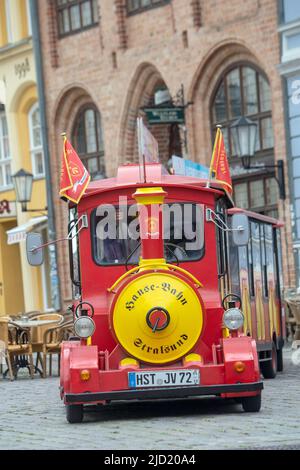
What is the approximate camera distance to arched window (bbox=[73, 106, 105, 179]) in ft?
115

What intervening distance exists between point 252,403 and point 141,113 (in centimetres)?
2019

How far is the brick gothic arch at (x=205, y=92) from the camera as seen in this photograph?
1189 inches

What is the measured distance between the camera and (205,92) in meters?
31.0

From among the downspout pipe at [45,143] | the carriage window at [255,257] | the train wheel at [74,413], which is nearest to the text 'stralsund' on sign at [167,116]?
the downspout pipe at [45,143]

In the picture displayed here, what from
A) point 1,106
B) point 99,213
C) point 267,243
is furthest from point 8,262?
point 99,213

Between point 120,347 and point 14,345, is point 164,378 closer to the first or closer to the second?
point 120,347

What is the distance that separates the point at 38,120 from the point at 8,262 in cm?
457

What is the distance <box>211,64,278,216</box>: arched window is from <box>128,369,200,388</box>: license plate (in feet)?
52.6

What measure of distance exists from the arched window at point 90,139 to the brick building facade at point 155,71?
0.11 ft

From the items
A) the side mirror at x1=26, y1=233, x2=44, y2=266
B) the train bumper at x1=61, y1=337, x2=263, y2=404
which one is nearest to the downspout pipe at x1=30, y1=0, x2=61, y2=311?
the side mirror at x1=26, y1=233, x2=44, y2=266

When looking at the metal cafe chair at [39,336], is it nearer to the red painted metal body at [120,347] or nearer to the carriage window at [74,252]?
the carriage window at [74,252]

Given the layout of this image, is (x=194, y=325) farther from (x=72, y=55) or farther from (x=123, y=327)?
(x=72, y=55)

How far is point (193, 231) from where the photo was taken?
1416 cm
